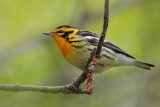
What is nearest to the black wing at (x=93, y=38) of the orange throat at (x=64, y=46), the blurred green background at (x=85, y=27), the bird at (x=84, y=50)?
the bird at (x=84, y=50)

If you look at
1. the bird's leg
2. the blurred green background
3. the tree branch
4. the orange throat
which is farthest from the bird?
the bird's leg

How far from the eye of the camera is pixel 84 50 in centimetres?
484

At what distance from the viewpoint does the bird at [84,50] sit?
4.83 metres

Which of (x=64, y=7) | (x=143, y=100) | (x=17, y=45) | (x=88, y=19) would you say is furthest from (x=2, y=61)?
(x=143, y=100)

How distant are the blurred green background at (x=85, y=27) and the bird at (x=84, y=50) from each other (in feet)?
2.61

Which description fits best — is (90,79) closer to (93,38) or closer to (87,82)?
(87,82)

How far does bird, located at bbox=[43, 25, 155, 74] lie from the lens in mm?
4828

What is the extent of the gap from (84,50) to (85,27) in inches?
120

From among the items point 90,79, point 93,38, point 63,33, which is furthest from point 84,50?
point 90,79

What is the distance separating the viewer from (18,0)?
21.0ft

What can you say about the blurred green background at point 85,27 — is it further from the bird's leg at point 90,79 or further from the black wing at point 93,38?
the bird's leg at point 90,79

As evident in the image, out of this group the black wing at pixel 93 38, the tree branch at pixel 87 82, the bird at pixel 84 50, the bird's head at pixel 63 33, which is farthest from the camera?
the bird's head at pixel 63 33

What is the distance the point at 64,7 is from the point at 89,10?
1.56 meters

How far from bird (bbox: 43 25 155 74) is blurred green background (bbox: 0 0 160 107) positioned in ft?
2.61
